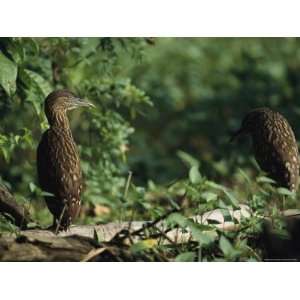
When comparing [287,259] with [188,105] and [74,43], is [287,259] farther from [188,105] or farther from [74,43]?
[188,105]

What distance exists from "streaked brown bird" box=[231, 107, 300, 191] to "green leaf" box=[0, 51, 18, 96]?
1660 mm

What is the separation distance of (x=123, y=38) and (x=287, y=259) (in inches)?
107

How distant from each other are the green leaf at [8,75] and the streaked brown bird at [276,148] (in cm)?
166

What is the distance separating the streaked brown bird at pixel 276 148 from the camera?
630 cm

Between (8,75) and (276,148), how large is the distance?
1.85 meters

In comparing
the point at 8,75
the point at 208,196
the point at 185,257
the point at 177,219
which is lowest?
the point at 185,257

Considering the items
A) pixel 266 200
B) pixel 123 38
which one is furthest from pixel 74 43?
pixel 266 200

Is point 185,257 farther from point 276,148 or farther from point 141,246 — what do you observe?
point 276,148

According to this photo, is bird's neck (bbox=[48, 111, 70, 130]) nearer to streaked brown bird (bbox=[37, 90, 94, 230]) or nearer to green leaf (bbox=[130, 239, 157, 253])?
streaked brown bird (bbox=[37, 90, 94, 230])

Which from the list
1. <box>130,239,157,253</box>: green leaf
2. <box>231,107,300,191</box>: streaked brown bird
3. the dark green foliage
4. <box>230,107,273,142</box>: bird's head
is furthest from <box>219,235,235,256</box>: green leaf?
<box>230,107,273,142</box>: bird's head

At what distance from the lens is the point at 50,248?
4.99m

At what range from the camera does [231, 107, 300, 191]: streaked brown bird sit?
6.30m

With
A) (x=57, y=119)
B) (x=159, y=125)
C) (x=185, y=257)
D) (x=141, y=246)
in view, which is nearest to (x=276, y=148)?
(x=57, y=119)

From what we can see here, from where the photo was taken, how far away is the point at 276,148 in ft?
20.6
